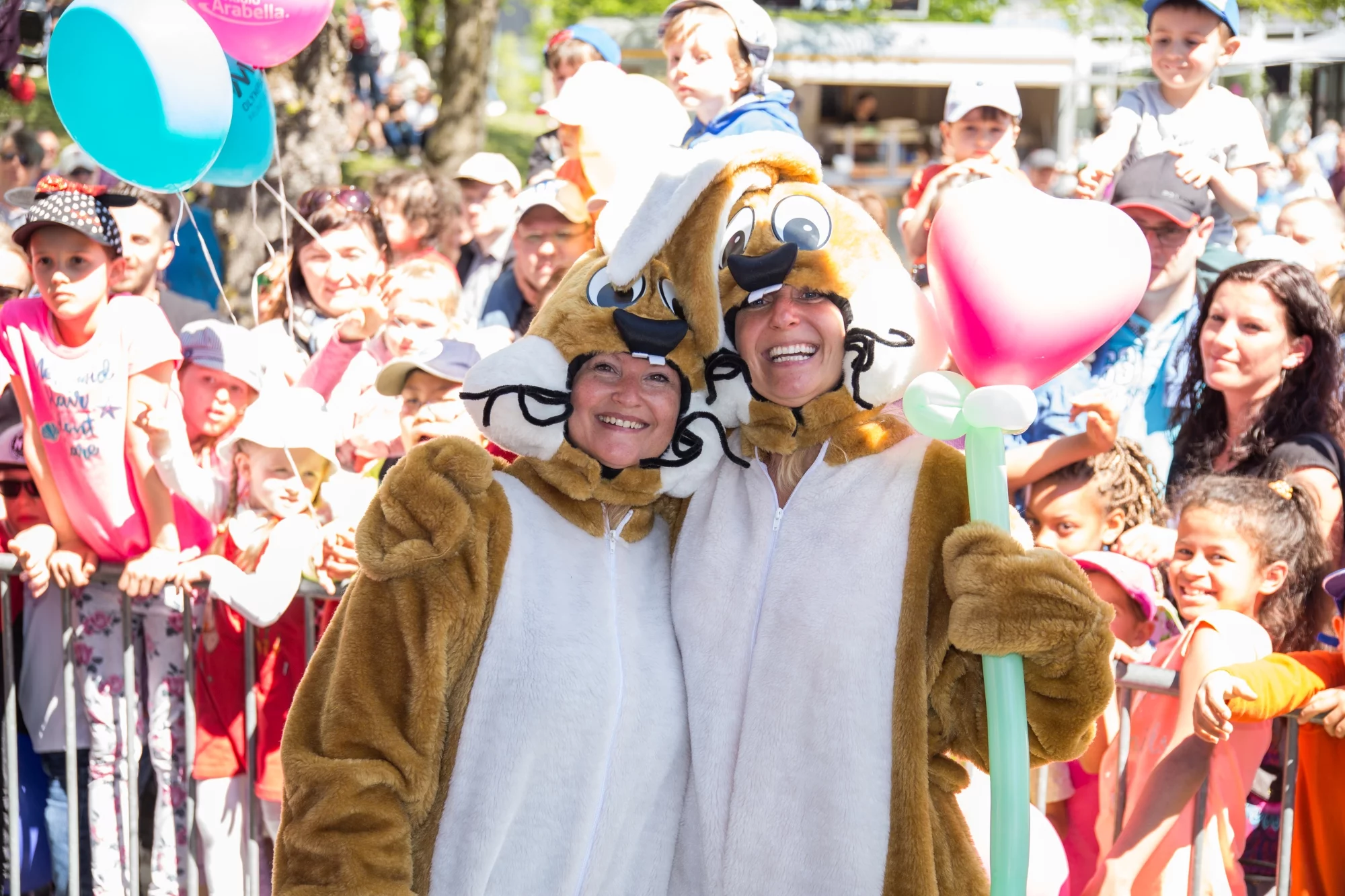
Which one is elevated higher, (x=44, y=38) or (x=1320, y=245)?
(x=44, y=38)

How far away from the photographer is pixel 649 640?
247 cm

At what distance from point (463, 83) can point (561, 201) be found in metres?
8.94

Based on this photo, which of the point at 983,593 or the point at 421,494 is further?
the point at 421,494

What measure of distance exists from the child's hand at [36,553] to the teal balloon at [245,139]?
110cm

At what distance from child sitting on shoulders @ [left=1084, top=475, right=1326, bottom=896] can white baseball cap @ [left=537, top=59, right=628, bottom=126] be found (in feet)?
7.19

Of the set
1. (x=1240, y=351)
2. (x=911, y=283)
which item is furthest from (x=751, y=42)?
(x=911, y=283)

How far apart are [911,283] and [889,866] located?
983 mm

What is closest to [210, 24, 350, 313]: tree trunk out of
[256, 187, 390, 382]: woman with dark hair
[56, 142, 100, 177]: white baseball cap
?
[56, 142, 100, 177]: white baseball cap

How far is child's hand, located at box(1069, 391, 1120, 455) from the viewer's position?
11.1ft

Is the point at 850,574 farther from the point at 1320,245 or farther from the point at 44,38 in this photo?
the point at 44,38

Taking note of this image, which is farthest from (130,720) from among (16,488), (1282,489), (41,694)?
(1282,489)

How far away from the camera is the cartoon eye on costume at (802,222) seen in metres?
2.43

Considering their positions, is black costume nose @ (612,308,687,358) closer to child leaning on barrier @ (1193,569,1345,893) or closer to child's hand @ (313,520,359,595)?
child's hand @ (313,520,359,595)

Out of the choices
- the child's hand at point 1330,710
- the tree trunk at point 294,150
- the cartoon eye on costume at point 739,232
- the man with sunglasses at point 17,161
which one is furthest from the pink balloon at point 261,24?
the man with sunglasses at point 17,161
